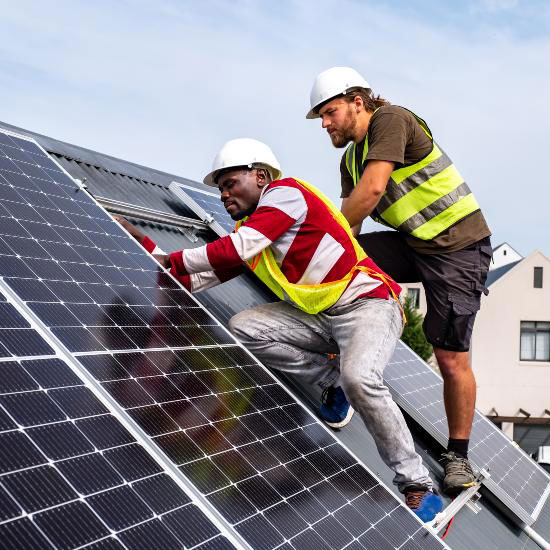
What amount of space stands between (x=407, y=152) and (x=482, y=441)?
295 cm

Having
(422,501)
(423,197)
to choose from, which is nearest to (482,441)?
(423,197)

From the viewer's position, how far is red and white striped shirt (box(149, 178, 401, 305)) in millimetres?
5844

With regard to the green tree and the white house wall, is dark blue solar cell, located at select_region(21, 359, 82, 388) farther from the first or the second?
the white house wall

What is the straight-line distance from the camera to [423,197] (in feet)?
22.9

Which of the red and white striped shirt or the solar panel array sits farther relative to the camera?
the solar panel array

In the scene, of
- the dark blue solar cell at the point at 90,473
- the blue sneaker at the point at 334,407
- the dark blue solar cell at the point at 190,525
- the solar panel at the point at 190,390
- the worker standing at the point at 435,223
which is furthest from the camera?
the worker standing at the point at 435,223

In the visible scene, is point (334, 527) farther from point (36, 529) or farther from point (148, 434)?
point (36, 529)

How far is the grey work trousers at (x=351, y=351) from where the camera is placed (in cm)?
553

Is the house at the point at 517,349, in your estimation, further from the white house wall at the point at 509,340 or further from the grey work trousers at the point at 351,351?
the grey work trousers at the point at 351,351

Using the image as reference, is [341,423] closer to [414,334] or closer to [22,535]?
[22,535]

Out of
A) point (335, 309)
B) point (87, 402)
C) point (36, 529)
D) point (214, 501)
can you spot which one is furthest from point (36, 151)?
point (36, 529)

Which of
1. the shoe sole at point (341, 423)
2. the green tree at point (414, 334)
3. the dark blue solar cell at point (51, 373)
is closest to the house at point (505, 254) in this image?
the green tree at point (414, 334)

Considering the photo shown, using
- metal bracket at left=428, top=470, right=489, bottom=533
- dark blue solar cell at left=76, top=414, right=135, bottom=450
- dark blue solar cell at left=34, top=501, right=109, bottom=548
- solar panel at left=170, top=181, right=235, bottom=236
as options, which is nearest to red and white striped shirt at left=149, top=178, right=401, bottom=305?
metal bracket at left=428, top=470, right=489, bottom=533

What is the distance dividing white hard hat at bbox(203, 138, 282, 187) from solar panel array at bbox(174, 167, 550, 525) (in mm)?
2222
